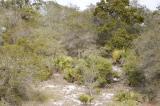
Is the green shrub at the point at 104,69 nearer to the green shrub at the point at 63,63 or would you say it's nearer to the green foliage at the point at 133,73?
the green foliage at the point at 133,73

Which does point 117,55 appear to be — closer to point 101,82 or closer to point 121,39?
point 121,39

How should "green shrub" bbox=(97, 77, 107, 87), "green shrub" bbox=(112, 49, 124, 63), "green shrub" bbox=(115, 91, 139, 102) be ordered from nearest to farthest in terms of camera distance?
1. "green shrub" bbox=(115, 91, 139, 102)
2. "green shrub" bbox=(97, 77, 107, 87)
3. "green shrub" bbox=(112, 49, 124, 63)

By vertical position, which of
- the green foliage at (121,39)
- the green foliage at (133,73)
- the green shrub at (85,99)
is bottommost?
the green shrub at (85,99)

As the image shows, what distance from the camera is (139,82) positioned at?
2427 centimetres

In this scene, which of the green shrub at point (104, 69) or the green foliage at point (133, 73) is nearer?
the green foliage at point (133, 73)

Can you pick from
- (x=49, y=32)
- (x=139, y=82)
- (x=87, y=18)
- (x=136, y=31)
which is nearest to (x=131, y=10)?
(x=136, y=31)


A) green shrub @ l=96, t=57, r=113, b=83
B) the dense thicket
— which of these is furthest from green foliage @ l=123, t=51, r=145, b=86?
green shrub @ l=96, t=57, r=113, b=83

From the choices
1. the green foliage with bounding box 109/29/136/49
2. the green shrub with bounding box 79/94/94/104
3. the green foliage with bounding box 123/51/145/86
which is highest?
the green foliage with bounding box 109/29/136/49

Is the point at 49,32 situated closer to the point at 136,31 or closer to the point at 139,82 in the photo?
the point at 136,31

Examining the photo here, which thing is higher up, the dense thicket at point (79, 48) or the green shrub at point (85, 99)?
the dense thicket at point (79, 48)

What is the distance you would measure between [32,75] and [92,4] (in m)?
20.5

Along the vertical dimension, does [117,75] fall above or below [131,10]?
below

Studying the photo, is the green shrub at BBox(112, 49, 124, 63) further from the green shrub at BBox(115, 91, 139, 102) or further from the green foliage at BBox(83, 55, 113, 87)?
the green shrub at BBox(115, 91, 139, 102)

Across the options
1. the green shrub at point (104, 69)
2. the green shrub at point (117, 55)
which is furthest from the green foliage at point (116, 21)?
the green shrub at point (104, 69)
